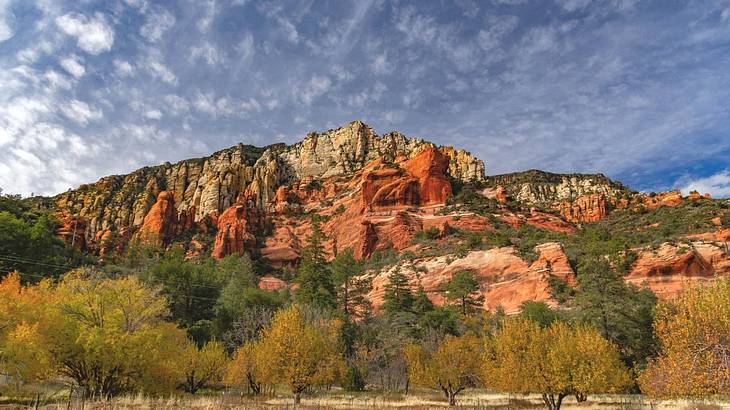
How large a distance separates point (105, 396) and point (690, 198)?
150 m

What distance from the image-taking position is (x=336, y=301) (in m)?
70.4

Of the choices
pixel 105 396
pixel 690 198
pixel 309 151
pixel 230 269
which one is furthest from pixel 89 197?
pixel 690 198

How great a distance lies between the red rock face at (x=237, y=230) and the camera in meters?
113

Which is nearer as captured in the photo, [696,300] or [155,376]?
[696,300]

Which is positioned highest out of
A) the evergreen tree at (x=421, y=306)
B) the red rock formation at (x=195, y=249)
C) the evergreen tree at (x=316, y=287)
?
the red rock formation at (x=195, y=249)

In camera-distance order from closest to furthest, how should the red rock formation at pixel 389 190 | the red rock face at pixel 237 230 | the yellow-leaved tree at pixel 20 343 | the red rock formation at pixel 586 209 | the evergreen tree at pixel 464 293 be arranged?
the yellow-leaved tree at pixel 20 343 < the evergreen tree at pixel 464 293 < the red rock face at pixel 237 230 < the red rock formation at pixel 389 190 < the red rock formation at pixel 586 209

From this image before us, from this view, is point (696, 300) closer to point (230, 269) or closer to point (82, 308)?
point (82, 308)

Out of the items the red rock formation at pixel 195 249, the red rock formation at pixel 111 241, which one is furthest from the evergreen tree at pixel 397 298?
the red rock formation at pixel 111 241

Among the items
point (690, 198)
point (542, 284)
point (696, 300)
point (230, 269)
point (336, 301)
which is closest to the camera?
point (696, 300)

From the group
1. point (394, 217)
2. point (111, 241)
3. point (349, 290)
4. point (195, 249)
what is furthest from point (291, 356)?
Result: point (111, 241)

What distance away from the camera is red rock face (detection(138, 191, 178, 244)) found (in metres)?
122

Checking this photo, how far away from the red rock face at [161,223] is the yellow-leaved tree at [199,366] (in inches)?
3602

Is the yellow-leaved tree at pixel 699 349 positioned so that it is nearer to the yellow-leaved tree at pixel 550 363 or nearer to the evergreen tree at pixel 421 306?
the yellow-leaved tree at pixel 550 363

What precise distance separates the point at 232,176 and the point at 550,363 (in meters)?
138
